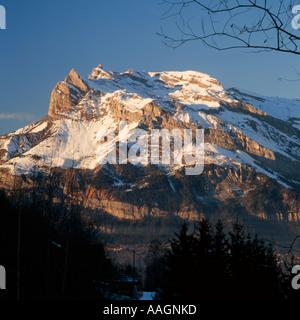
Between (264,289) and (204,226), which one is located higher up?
(204,226)

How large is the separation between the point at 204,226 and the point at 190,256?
92.3 inches

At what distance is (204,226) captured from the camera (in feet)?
107

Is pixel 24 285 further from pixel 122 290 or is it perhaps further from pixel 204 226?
pixel 122 290

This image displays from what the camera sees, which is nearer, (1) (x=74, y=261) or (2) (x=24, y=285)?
(2) (x=24, y=285)

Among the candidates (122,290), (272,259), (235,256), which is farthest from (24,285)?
(122,290)

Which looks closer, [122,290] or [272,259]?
[272,259]

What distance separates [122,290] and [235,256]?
41997mm

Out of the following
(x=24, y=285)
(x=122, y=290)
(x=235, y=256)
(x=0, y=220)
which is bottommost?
(x=122, y=290)
